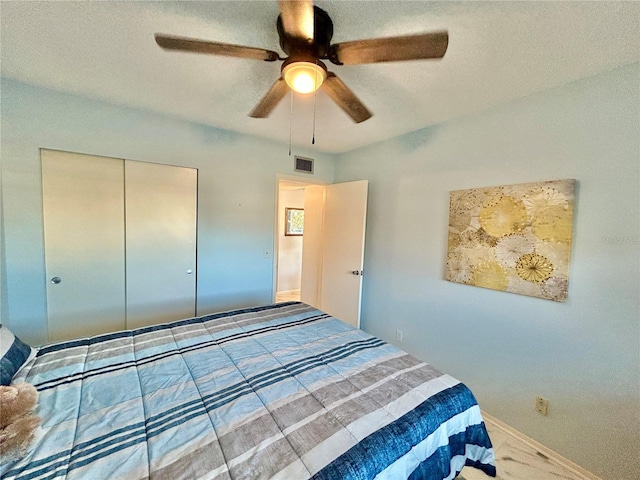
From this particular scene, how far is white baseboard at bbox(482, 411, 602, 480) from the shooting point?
155 centimetres

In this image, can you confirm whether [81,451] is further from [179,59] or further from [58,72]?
[58,72]

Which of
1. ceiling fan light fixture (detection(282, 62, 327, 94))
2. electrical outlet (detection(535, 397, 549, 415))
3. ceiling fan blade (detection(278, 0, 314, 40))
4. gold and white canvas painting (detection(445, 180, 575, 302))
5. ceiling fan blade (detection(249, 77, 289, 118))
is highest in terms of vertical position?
ceiling fan blade (detection(278, 0, 314, 40))

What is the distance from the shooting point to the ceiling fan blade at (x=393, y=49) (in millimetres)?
997

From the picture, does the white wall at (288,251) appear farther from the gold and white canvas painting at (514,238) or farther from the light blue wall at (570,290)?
the gold and white canvas painting at (514,238)

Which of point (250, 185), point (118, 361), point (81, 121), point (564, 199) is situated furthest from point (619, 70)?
point (81, 121)

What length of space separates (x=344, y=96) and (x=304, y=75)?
30 centimetres

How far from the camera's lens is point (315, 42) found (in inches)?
46.4

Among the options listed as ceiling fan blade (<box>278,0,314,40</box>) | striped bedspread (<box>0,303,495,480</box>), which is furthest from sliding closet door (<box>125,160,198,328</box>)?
ceiling fan blade (<box>278,0,314,40</box>)

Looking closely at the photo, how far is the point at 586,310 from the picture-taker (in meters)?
1.56

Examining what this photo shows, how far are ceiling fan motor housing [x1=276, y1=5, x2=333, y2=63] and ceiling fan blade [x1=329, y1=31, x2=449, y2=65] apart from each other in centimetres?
7

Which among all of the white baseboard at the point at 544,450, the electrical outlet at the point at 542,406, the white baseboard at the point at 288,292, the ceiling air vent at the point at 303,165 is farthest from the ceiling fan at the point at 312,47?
the white baseboard at the point at 288,292

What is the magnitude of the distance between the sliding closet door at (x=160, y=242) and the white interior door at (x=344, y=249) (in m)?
1.65

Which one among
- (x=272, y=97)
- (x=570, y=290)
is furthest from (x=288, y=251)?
(x=570, y=290)

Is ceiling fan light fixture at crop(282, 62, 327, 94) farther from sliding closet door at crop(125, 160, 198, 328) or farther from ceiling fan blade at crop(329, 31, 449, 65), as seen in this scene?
sliding closet door at crop(125, 160, 198, 328)
